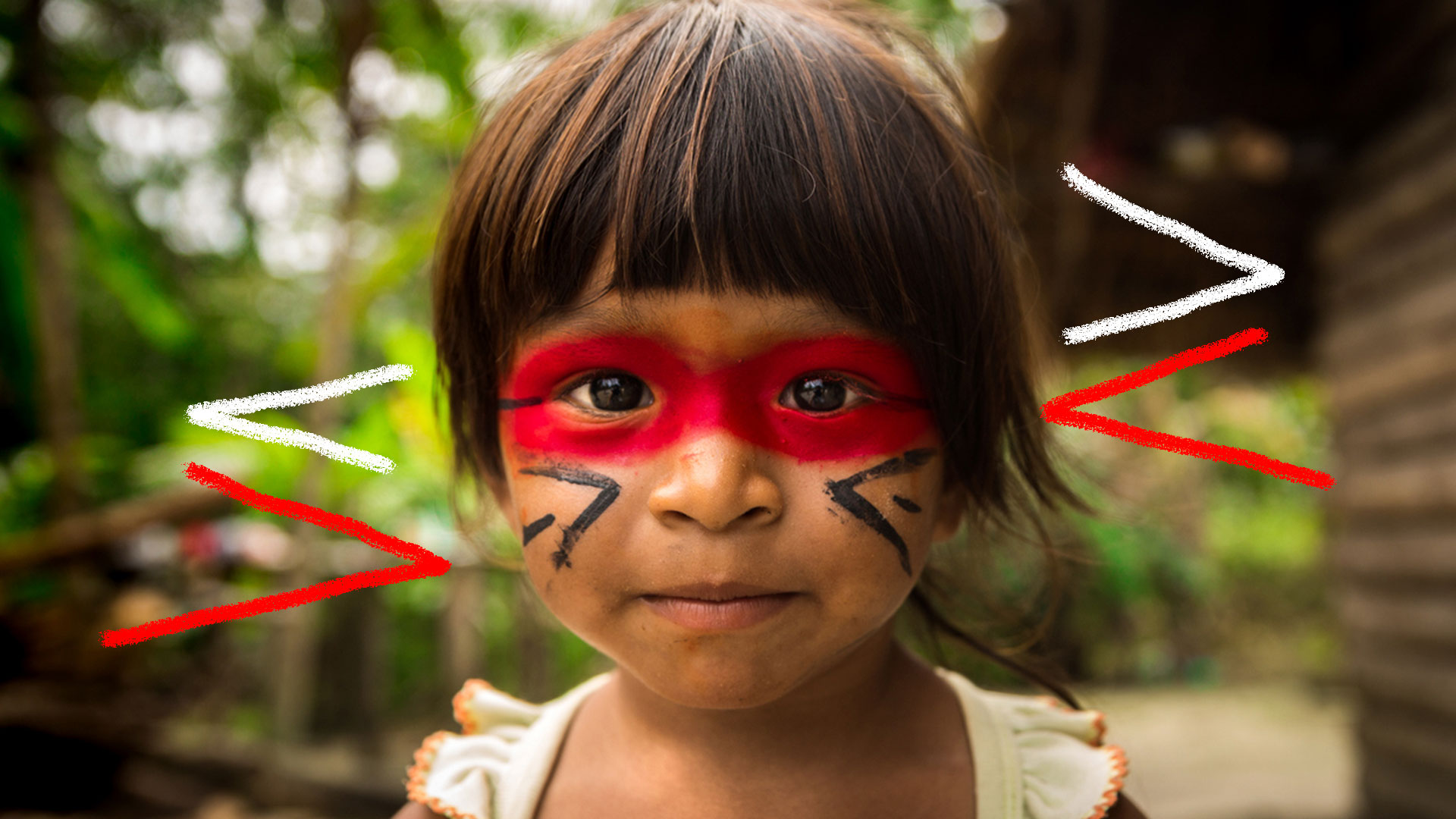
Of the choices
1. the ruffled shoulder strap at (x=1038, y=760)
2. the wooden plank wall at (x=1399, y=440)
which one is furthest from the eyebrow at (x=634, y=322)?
the wooden plank wall at (x=1399, y=440)

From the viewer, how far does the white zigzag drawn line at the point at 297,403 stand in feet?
3.48

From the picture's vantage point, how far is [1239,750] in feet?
23.7

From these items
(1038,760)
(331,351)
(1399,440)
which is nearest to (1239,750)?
(1399,440)

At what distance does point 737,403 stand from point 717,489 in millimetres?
94

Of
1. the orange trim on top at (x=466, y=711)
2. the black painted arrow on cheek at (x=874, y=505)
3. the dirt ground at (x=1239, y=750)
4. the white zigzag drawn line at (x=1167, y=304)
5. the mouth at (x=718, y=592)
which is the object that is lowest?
the dirt ground at (x=1239, y=750)

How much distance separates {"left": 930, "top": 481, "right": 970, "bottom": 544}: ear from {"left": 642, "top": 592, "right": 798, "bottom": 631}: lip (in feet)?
0.81

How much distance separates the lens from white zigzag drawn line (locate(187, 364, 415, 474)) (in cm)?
106

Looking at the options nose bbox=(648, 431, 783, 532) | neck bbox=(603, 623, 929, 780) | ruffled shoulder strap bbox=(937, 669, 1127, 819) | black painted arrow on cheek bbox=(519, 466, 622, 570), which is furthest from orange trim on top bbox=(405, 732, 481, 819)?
ruffled shoulder strap bbox=(937, 669, 1127, 819)

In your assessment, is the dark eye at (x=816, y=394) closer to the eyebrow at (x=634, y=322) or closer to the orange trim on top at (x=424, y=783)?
the eyebrow at (x=634, y=322)

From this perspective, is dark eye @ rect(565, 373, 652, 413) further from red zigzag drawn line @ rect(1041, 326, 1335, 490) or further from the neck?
red zigzag drawn line @ rect(1041, 326, 1335, 490)

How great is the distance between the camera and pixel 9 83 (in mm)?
4438

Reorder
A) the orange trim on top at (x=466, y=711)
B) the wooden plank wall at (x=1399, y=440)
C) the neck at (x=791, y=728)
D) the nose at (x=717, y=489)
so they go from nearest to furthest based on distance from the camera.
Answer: the nose at (x=717, y=489)
the neck at (x=791, y=728)
the orange trim on top at (x=466, y=711)
the wooden plank wall at (x=1399, y=440)

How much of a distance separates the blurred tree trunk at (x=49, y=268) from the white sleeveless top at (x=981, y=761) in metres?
3.86

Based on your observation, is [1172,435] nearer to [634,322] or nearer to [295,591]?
[634,322]
